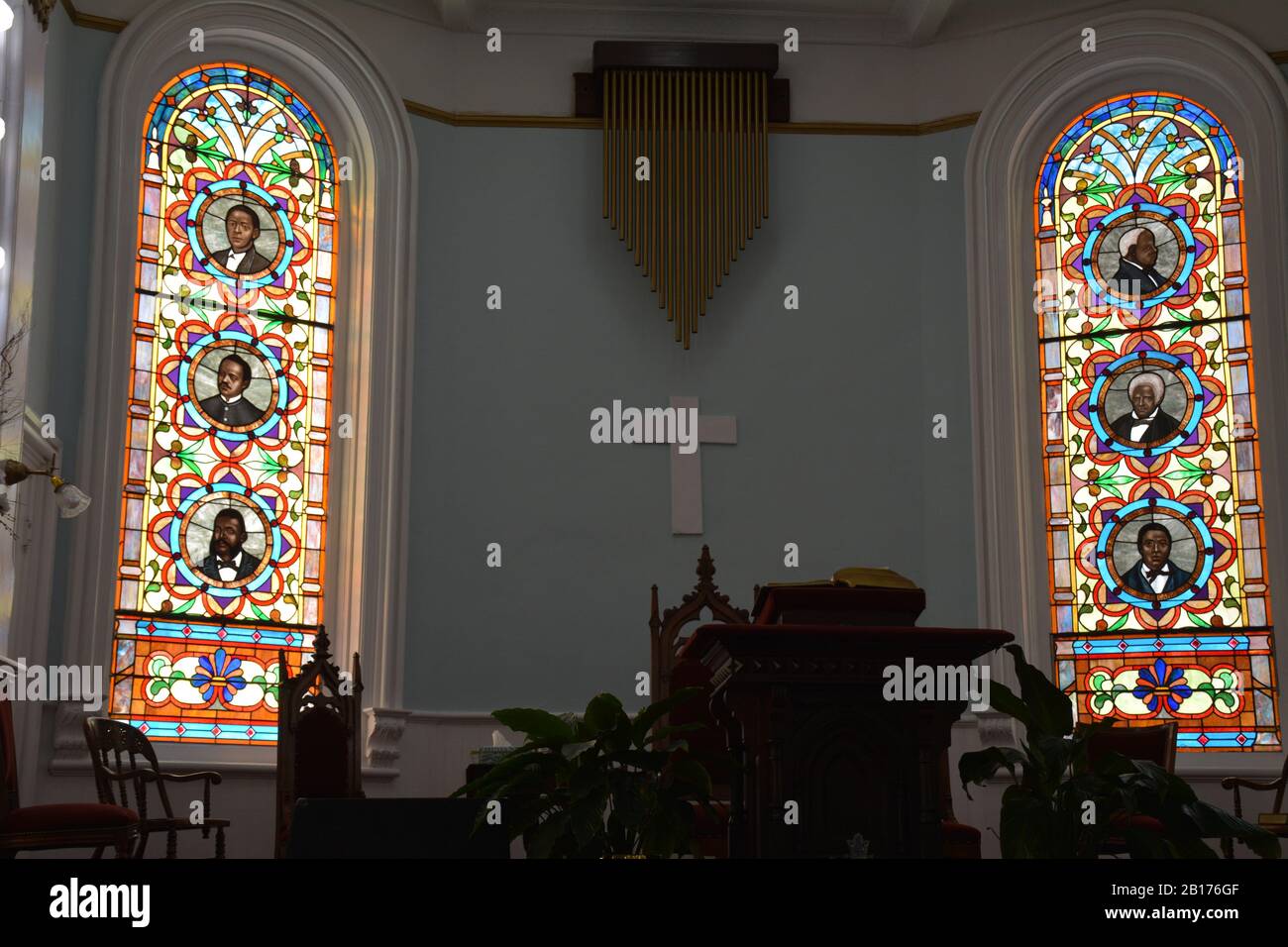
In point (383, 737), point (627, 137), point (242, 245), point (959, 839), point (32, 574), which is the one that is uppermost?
point (627, 137)

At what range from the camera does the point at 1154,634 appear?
824 cm

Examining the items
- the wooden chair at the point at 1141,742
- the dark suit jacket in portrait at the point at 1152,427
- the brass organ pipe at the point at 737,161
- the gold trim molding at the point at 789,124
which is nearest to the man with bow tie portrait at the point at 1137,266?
the dark suit jacket in portrait at the point at 1152,427

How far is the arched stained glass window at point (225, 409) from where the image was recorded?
7.79 metres

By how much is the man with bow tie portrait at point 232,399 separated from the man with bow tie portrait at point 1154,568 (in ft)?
15.8

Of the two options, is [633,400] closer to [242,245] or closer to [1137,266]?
[242,245]

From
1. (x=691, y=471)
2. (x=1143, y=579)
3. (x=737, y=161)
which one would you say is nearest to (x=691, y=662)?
(x=691, y=471)

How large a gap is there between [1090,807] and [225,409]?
551cm

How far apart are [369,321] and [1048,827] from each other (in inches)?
212

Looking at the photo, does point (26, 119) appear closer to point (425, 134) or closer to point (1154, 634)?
point (425, 134)

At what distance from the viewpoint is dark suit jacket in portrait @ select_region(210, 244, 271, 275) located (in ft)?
27.6

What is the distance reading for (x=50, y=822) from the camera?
5.41 metres

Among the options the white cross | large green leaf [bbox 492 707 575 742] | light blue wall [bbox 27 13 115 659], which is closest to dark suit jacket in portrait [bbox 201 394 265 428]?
light blue wall [bbox 27 13 115 659]

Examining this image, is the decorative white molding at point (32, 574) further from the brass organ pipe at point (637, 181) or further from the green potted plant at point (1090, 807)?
the green potted plant at point (1090, 807)
